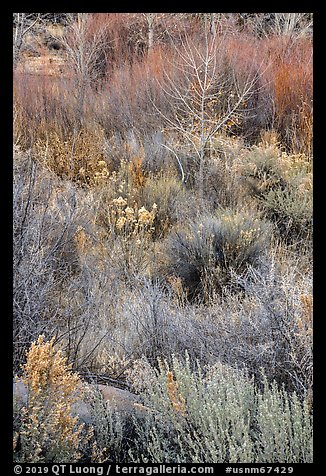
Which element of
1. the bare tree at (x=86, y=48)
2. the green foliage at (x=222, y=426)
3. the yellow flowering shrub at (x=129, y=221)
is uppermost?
the bare tree at (x=86, y=48)

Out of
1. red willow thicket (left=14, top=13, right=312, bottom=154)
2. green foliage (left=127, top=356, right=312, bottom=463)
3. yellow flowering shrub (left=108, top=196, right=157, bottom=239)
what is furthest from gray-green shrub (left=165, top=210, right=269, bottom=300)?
red willow thicket (left=14, top=13, right=312, bottom=154)

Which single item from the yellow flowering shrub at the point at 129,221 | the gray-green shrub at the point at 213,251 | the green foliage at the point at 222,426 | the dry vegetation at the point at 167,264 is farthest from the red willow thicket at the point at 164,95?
the green foliage at the point at 222,426

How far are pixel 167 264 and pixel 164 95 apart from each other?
17.5ft

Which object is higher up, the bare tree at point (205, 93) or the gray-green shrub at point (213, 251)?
the bare tree at point (205, 93)

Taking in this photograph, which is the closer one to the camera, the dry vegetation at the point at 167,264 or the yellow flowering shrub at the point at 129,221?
the dry vegetation at the point at 167,264

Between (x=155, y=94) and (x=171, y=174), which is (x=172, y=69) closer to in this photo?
(x=155, y=94)

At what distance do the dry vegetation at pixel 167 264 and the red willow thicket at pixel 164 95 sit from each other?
0.04 metres

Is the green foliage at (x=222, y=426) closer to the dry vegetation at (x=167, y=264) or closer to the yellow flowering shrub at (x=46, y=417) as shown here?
the dry vegetation at (x=167, y=264)

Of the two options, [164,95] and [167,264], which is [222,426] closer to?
[167,264]

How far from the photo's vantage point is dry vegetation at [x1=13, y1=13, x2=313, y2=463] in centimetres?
259

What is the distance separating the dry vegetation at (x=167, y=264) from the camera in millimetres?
2592

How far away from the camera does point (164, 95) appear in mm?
9883

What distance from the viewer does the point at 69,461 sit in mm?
2477
